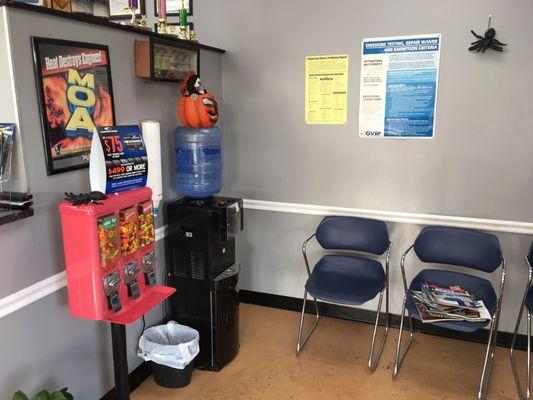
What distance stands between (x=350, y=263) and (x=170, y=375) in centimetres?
134

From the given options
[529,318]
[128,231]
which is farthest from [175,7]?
[529,318]

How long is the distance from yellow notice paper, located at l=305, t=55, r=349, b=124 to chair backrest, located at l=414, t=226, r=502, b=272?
3.06ft

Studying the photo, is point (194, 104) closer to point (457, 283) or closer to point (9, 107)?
point (9, 107)

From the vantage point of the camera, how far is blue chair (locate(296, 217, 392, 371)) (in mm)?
2729

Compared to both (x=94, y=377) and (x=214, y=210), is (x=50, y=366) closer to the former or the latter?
(x=94, y=377)

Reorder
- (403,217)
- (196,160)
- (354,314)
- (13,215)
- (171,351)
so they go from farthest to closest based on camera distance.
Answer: (354,314), (403,217), (196,160), (171,351), (13,215)

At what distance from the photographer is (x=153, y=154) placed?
2332mm

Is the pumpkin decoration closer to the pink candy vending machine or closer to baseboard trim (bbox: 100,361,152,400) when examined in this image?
the pink candy vending machine

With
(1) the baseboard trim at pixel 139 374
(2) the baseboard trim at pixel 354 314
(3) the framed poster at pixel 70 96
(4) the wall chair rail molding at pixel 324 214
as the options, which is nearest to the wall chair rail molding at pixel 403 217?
(4) the wall chair rail molding at pixel 324 214

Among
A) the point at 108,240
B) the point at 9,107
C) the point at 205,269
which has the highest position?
the point at 9,107

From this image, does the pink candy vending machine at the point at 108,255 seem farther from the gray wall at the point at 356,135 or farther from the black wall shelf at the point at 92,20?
the gray wall at the point at 356,135

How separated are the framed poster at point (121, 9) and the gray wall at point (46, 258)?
1.21 metres

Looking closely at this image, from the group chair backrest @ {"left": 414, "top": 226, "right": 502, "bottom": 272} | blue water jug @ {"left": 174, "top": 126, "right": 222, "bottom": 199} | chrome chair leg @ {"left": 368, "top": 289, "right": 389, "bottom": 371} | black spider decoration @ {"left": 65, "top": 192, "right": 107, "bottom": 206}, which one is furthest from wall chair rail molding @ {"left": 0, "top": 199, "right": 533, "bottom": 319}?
chrome chair leg @ {"left": 368, "top": 289, "right": 389, "bottom": 371}

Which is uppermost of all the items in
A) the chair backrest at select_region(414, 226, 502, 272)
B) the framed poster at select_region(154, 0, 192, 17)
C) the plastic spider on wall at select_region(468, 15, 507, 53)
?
the framed poster at select_region(154, 0, 192, 17)
